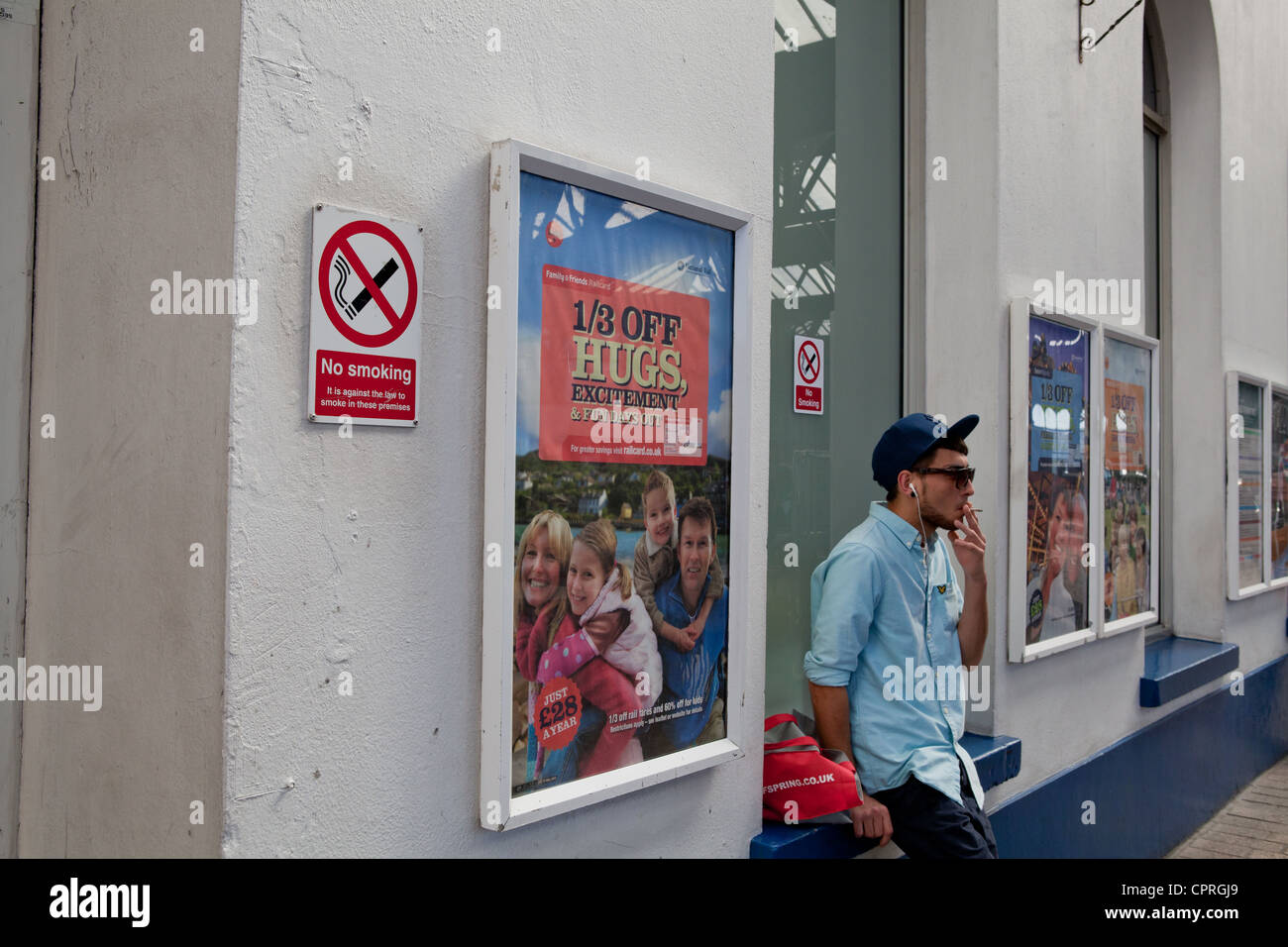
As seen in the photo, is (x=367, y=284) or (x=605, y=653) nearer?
(x=367, y=284)

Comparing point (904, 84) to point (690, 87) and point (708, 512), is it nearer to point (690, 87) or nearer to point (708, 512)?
point (690, 87)

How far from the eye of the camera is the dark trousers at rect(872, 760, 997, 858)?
295cm

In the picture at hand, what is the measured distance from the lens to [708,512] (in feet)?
8.59

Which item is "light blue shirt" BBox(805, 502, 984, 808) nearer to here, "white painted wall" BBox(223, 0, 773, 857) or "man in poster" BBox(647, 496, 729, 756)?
"man in poster" BBox(647, 496, 729, 756)

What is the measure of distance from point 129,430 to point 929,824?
2301 millimetres

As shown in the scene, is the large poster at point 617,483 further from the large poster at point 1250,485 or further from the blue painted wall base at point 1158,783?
the large poster at point 1250,485

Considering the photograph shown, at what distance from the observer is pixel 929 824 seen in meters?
2.97

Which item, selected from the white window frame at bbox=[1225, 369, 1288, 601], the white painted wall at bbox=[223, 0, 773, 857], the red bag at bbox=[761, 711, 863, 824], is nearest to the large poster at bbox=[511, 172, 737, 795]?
the white painted wall at bbox=[223, 0, 773, 857]

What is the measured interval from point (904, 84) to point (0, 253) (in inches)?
134

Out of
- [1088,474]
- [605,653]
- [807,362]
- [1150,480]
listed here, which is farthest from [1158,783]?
[605,653]

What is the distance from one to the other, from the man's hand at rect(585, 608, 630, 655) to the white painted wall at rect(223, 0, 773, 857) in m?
0.29

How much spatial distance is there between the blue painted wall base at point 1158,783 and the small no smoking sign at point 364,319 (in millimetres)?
3023

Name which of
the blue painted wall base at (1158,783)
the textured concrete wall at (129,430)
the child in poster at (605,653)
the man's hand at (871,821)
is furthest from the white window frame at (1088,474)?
the textured concrete wall at (129,430)

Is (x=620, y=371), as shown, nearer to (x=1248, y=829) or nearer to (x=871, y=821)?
(x=871, y=821)
